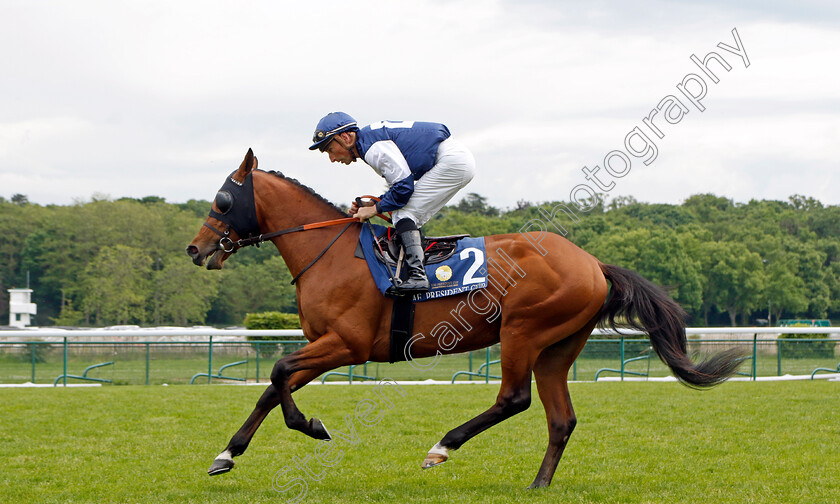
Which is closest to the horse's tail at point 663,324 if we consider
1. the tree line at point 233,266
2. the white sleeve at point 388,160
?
the white sleeve at point 388,160

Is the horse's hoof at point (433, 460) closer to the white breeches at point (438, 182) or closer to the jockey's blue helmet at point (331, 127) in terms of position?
the white breeches at point (438, 182)

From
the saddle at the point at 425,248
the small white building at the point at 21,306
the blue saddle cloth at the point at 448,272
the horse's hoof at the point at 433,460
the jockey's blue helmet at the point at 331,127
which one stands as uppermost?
the jockey's blue helmet at the point at 331,127

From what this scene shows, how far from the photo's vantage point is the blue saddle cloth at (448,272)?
5.43m

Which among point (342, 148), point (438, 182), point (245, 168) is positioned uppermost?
point (342, 148)

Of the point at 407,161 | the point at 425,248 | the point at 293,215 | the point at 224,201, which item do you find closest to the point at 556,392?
the point at 425,248

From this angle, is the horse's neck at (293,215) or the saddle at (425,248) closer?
the saddle at (425,248)

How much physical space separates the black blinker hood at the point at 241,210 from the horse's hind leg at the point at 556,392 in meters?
2.28

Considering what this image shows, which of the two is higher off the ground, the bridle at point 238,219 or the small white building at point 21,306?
the bridle at point 238,219

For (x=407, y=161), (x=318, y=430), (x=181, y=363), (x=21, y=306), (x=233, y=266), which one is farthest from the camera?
(x=233, y=266)

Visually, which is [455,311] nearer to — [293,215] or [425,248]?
[425,248]

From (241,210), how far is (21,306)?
4485cm

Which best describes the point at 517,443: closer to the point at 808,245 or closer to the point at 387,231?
the point at 387,231

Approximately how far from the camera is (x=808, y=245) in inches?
2569

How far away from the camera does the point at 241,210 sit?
5652mm
